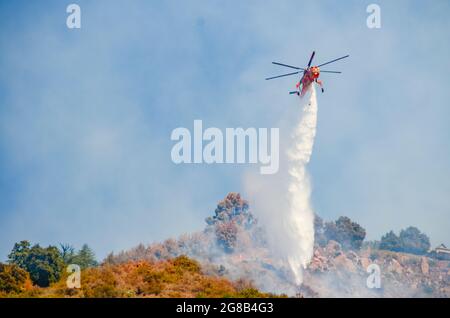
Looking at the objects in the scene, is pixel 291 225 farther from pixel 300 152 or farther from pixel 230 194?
pixel 230 194

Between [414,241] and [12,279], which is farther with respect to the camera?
[414,241]

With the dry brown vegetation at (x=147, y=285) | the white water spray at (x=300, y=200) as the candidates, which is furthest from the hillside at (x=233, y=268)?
the white water spray at (x=300, y=200)

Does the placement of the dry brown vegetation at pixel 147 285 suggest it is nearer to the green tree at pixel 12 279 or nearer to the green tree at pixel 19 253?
the green tree at pixel 12 279

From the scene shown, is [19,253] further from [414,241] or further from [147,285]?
[414,241]

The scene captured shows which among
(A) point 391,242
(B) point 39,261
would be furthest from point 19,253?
(A) point 391,242

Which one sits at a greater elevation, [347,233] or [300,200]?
[300,200]
